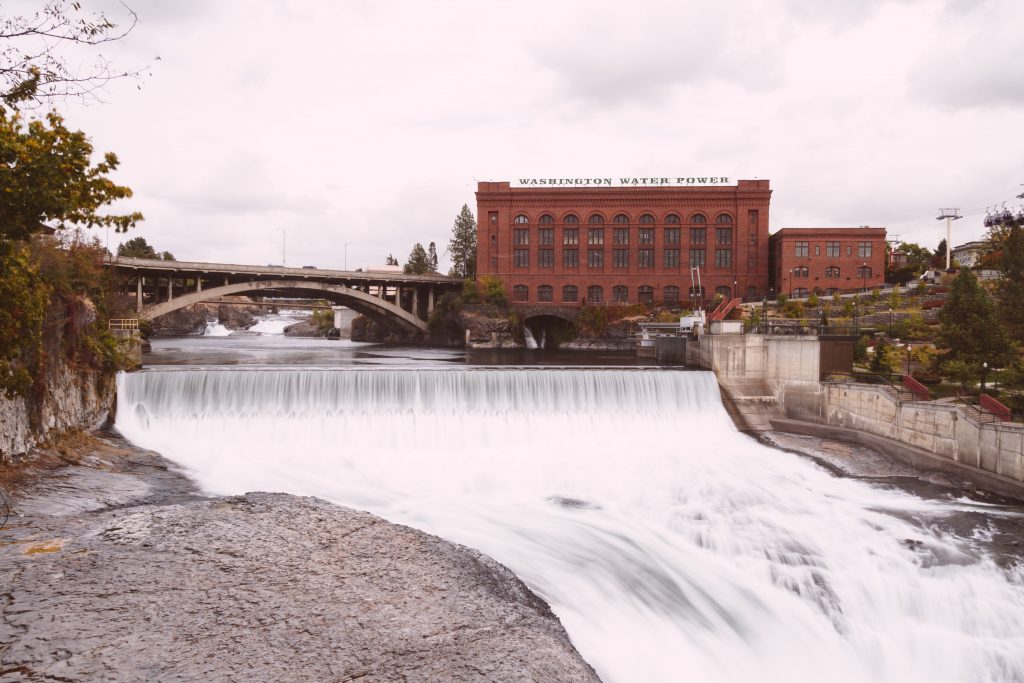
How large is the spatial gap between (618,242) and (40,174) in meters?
62.2

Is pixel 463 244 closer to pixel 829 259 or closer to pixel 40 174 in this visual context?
pixel 829 259

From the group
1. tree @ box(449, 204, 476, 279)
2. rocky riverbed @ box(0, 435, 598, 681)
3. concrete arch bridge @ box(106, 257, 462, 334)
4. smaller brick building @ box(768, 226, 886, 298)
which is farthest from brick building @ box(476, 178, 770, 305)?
rocky riverbed @ box(0, 435, 598, 681)

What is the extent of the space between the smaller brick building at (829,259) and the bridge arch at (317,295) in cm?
4119

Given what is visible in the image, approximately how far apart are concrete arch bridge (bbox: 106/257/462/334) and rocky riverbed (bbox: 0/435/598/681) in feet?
113

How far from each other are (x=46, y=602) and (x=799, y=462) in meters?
18.7

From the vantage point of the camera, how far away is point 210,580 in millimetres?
6660

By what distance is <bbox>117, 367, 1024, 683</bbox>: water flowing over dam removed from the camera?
29.9ft

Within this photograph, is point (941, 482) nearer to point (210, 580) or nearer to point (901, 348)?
point (901, 348)

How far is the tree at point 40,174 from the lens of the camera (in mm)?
7387

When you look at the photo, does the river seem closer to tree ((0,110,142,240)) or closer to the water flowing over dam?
the water flowing over dam

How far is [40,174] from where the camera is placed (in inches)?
294

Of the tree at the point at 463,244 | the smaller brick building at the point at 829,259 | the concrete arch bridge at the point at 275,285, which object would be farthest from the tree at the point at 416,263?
the smaller brick building at the point at 829,259

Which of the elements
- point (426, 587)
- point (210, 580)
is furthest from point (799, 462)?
point (210, 580)

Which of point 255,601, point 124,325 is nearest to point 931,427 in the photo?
point 255,601
